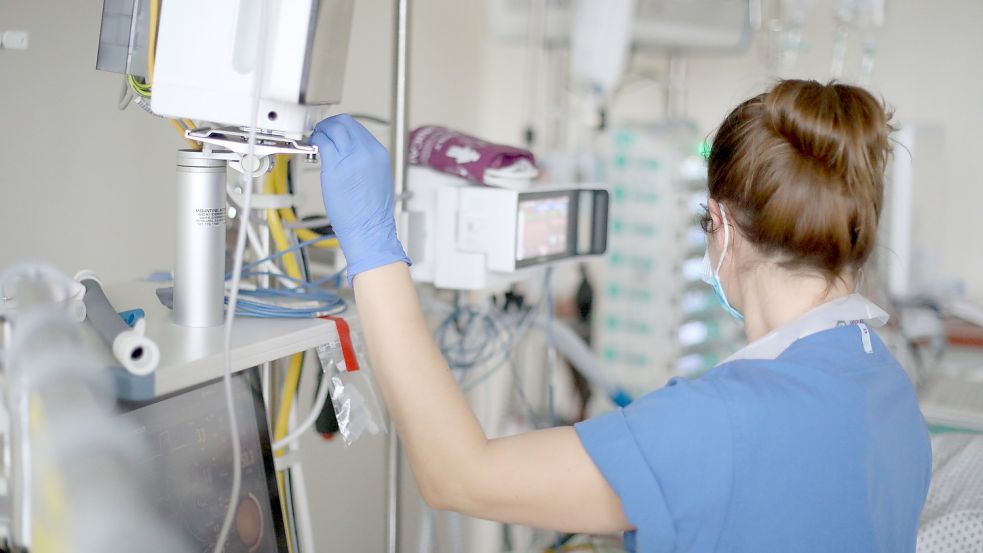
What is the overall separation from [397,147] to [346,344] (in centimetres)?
50

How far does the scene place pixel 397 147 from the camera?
1591 mm

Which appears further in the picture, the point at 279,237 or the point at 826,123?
the point at 279,237

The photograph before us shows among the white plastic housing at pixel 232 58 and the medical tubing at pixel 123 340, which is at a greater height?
the white plastic housing at pixel 232 58

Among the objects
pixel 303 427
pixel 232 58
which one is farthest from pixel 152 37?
pixel 303 427

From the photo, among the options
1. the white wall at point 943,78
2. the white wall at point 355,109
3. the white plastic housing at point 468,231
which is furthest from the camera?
the white wall at point 943,78

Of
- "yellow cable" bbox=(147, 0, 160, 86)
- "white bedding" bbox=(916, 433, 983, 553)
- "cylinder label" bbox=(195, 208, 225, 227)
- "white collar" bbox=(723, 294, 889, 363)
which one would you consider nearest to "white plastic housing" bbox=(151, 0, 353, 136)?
"yellow cable" bbox=(147, 0, 160, 86)

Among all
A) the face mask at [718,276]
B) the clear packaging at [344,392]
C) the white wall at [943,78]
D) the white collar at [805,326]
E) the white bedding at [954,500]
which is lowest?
the white bedding at [954,500]

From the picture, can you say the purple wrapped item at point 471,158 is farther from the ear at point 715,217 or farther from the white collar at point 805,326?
the white collar at point 805,326

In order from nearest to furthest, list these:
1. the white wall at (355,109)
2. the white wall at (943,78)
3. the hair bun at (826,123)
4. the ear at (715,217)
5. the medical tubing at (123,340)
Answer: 1. the medical tubing at (123,340)
2. the hair bun at (826,123)
3. the ear at (715,217)
4. the white wall at (355,109)
5. the white wall at (943,78)

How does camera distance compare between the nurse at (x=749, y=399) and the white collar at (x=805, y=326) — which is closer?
the nurse at (x=749, y=399)

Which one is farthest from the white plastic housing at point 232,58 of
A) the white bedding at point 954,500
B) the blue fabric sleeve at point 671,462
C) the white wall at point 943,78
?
the white wall at point 943,78

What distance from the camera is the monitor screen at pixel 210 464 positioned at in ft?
3.35

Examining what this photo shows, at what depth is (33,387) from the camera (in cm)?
72

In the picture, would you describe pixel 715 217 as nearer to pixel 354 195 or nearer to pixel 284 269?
pixel 354 195
